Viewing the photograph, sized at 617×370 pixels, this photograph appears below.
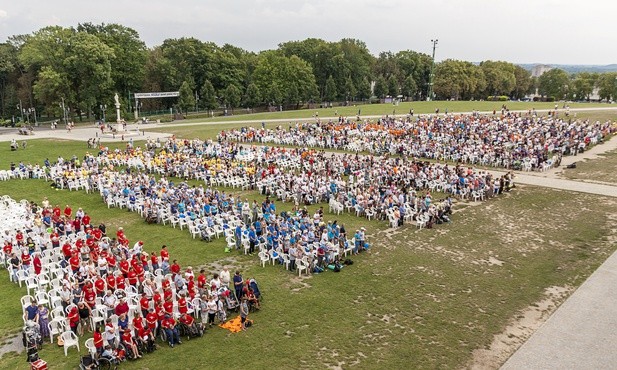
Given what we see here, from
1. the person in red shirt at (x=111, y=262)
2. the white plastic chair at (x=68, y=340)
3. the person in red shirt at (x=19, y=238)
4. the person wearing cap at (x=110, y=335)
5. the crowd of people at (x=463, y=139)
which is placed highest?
the crowd of people at (x=463, y=139)

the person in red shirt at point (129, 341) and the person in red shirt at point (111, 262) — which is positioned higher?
the person in red shirt at point (111, 262)

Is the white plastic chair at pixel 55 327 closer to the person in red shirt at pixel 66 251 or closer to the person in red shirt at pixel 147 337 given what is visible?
the person in red shirt at pixel 147 337

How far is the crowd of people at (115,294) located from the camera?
10359mm

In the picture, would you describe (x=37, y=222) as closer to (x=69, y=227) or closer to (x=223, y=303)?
(x=69, y=227)

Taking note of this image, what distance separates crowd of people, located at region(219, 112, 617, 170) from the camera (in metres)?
31.4

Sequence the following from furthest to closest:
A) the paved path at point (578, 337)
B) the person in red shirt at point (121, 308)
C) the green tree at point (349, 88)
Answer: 1. the green tree at point (349, 88)
2. the person in red shirt at point (121, 308)
3. the paved path at point (578, 337)

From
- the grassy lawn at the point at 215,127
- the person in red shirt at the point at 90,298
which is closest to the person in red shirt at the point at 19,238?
the person in red shirt at the point at 90,298

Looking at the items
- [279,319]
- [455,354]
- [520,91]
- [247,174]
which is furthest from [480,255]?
[520,91]

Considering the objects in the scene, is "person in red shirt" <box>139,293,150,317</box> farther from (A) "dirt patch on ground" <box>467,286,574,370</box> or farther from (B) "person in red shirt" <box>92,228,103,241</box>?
(A) "dirt patch on ground" <box>467,286,574,370</box>

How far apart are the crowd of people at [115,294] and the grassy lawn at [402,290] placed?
2.03ft

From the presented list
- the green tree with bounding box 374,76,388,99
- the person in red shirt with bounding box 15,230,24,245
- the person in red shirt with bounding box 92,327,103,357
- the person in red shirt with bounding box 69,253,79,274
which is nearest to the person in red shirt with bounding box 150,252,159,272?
the person in red shirt with bounding box 69,253,79,274

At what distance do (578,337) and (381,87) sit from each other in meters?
87.0

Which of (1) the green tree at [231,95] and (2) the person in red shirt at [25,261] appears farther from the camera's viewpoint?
(1) the green tree at [231,95]

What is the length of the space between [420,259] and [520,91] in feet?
374
